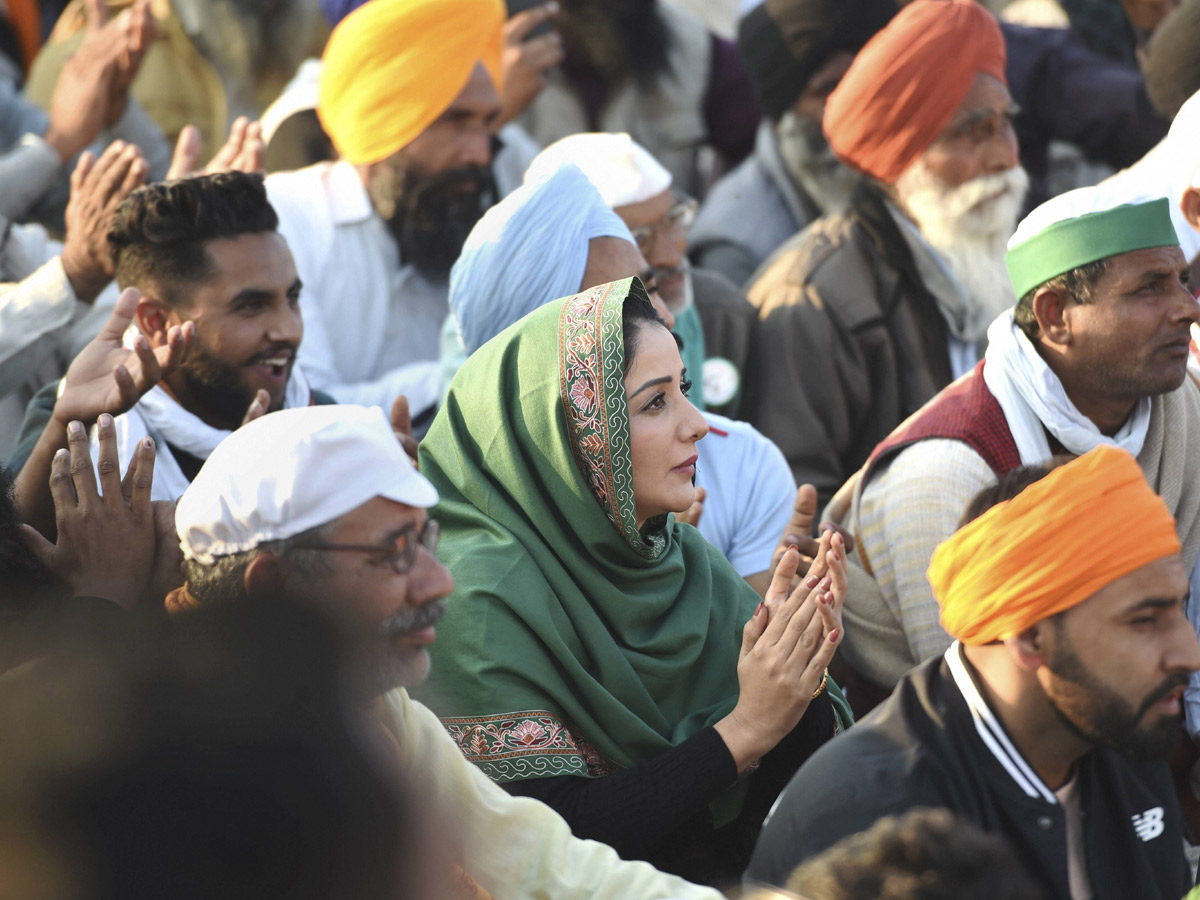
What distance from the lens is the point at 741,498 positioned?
4262 millimetres

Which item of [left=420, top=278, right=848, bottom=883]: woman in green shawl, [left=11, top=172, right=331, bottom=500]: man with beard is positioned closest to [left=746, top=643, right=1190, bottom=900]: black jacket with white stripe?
[left=420, top=278, right=848, bottom=883]: woman in green shawl

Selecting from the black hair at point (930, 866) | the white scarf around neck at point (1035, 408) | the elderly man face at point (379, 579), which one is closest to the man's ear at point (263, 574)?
the elderly man face at point (379, 579)

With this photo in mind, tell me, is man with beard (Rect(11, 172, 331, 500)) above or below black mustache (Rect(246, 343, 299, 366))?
above

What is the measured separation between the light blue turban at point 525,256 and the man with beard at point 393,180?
1.30m

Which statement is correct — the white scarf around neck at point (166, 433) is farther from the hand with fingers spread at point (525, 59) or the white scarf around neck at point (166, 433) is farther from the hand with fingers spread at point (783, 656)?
the hand with fingers spread at point (525, 59)

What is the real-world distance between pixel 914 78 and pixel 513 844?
3.54 meters

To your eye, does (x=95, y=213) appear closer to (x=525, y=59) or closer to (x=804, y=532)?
(x=804, y=532)

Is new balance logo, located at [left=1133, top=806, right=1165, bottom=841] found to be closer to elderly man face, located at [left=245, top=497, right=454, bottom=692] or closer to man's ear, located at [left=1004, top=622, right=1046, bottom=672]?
man's ear, located at [left=1004, top=622, right=1046, bottom=672]

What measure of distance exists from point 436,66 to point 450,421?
2753 millimetres

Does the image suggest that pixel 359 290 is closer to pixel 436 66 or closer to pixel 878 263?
pixel 436 66

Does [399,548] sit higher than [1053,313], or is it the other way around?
[399,548]

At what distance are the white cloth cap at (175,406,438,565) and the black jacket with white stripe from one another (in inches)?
34.7

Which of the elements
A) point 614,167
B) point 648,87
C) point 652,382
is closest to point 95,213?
point 614,167

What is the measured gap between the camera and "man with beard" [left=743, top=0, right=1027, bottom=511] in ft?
16.8
